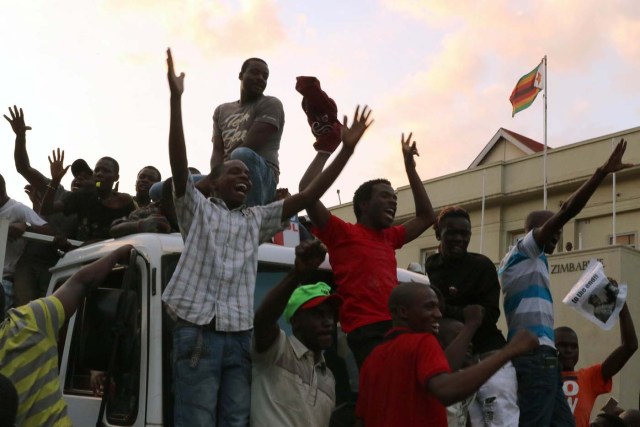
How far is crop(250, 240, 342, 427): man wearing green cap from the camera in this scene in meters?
4.70

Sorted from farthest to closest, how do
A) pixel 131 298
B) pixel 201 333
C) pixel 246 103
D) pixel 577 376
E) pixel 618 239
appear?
1. pixel 618 239
2. pixel 577 376
3. pixel 246 103
4. pixel 131 298
5. pixel 201 333

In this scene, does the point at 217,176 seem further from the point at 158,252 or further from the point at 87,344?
the point at 87,344

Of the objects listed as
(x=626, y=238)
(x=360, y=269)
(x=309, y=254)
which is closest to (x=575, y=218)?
(x=626, y=238)

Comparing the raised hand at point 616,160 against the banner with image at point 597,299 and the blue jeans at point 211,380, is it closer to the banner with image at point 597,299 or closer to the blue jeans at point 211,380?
the banner with image at point 597,299

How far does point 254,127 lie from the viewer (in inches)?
257

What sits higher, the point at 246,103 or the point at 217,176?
the point at 246,103

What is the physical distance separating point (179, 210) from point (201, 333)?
610mm

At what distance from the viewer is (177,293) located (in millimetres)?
4680

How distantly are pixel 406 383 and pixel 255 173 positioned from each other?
2251 millimetres

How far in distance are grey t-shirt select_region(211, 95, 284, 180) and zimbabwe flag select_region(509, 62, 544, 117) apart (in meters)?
25.7

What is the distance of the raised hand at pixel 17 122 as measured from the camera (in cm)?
762

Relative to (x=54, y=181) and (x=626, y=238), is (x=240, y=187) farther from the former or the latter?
(x=626, y=238)

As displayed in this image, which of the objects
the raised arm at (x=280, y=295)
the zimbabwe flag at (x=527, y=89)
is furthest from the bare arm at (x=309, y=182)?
the zimbabwe flag at (x=527, y=89)

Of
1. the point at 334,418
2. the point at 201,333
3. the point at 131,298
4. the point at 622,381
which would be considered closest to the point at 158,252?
the point at 131,298
